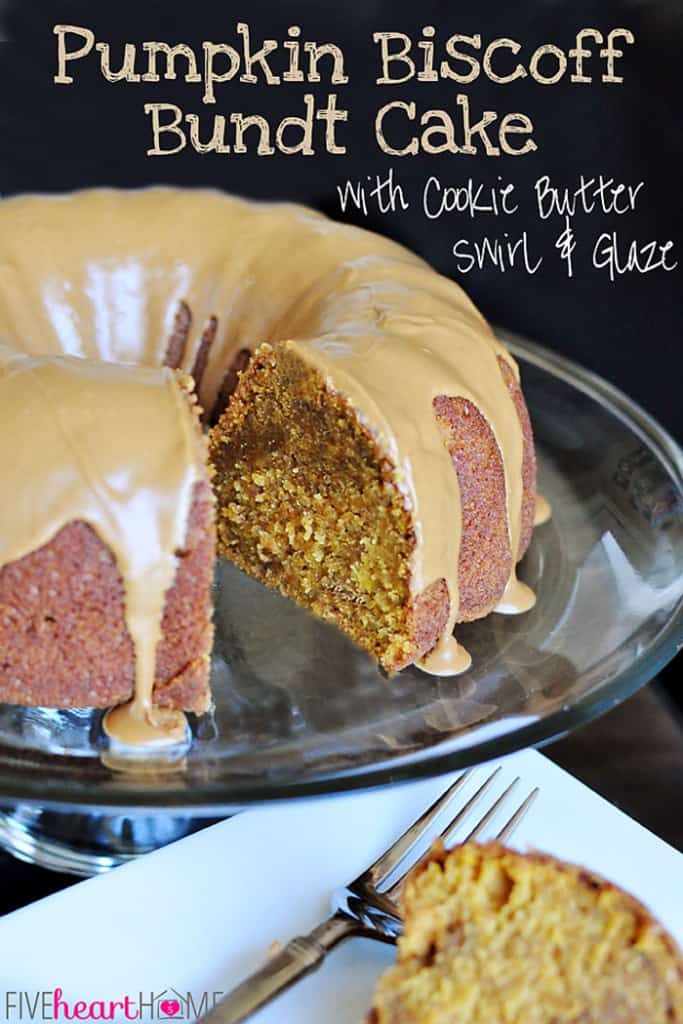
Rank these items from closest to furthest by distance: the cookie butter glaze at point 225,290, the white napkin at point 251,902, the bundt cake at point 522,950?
the bundt cake at point 522,950 < the white napkin at point 251,902 < the cookie butter glaze at point 225,290

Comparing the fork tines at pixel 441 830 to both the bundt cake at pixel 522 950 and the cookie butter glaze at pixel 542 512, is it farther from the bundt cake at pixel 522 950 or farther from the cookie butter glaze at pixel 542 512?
the cookie butter glaze at pixel 542 512

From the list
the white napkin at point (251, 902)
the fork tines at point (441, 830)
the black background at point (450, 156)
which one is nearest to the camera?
the white napkin at point (251, 902)

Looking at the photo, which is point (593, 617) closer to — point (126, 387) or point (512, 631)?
point (512, 631)

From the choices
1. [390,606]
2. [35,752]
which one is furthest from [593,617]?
[35,752]

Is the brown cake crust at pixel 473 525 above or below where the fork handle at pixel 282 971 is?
above

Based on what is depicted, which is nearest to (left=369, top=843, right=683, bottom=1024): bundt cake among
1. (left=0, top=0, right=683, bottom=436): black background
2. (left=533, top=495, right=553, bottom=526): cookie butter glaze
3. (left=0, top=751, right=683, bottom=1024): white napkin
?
(left=0, top=751, right=683, bottom=1024): white napkin

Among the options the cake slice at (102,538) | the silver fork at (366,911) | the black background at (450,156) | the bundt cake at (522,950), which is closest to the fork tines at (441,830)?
the silver fork at (366,911)

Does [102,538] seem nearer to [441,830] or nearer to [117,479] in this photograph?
[117,479]
